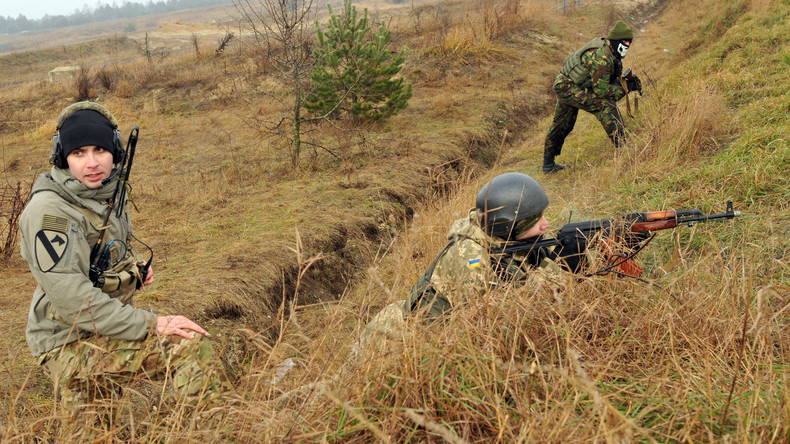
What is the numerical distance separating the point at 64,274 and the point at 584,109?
5557 millimetres

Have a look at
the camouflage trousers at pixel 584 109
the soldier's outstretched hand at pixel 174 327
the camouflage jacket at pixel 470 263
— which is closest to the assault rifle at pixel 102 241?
the soldier's outstretched hand at pixel 174 327

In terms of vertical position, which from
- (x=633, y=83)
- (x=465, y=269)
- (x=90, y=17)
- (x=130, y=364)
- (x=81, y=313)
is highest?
(x=90, y=17)

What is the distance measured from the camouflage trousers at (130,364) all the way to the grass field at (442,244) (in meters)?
0.19

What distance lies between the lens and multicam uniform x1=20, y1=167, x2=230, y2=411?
1972 mm

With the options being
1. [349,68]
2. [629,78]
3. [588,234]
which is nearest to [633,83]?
[629,78]

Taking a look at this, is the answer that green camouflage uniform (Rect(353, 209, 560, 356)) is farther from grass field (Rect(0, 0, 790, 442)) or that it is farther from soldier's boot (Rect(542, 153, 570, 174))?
soldier's boot (Rect(542, 153, 570, 174))

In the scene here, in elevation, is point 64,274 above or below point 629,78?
below

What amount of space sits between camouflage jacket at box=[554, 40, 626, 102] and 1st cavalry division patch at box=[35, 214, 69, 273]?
215 inches

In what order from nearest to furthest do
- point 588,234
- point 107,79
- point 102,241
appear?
point 102,241, point 588,234, point 107,79

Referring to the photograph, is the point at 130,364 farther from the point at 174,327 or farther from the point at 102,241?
the point at 102,241

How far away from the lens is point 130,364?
2.15m

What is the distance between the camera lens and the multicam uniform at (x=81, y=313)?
6.47ft

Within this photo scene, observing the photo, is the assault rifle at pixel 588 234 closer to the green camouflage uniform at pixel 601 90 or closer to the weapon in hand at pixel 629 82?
the green camouflage uniform at pixel 601 90

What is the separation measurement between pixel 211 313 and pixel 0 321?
1558mm
